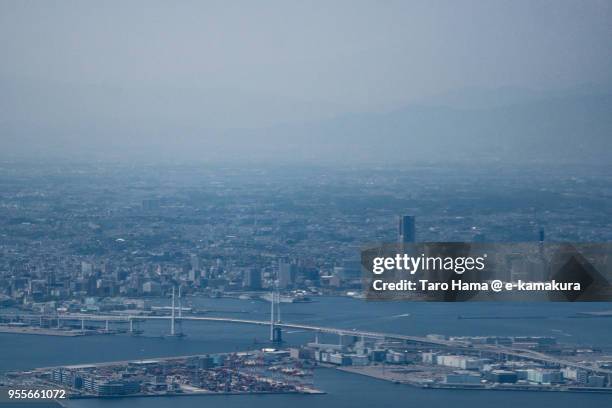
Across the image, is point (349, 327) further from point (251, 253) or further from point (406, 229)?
point (251, 253)

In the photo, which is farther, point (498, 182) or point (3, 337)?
point (498, 182)

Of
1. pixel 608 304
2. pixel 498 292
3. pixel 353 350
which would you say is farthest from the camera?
pixel 608 304

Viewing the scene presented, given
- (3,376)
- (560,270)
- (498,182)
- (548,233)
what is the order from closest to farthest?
1. (560,270)
2. (3,376)
3. (548,233)
4. (498,182)

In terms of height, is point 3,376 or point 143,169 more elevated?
point 143,169

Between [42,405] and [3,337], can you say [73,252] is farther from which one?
[42,405]

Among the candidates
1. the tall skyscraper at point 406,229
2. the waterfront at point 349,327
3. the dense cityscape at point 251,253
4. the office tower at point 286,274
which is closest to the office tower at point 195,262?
the dense cityscape at point 251,253

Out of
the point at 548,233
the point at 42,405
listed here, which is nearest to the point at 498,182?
the point at 548,233

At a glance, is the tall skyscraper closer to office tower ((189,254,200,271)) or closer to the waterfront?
the waterfront

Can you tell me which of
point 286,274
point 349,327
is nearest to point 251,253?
point 286,274
